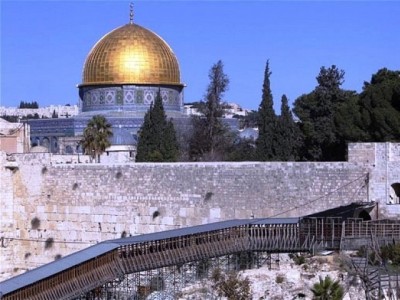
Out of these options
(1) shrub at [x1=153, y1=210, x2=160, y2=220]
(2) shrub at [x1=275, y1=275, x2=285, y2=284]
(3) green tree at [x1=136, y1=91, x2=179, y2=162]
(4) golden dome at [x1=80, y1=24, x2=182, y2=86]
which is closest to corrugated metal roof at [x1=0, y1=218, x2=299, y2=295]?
(2) shrub at [x1=275, y1=275, x2=285, y2=284]

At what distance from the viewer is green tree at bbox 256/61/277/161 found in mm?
27375

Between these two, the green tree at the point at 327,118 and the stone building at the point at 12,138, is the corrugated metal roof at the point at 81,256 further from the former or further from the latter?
the stone building at the point at 12,138

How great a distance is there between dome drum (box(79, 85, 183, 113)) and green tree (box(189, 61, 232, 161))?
291 inches

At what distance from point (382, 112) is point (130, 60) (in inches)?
757

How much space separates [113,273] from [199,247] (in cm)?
218

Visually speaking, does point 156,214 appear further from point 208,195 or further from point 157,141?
point 157,141

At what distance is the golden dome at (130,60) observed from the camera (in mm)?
42219

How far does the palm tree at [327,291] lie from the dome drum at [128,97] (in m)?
26.9

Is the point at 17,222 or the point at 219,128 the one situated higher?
the point at 219,128

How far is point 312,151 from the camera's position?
29.4m

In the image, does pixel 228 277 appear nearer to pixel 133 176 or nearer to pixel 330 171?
pixel 330 171

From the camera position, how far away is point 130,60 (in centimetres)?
4216

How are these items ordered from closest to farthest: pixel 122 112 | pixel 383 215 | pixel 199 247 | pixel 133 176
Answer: pixel 199 247 → pixel 383 215 → pixel 133 176 → pixel 122 112

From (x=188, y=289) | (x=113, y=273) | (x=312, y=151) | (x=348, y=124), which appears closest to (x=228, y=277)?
(x=188, y=289)
